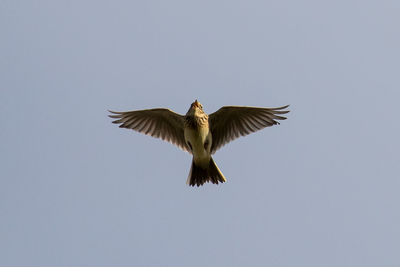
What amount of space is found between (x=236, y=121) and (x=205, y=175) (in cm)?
147

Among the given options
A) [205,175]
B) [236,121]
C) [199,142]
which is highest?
[236,121]

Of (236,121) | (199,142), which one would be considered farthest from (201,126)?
(236,121)

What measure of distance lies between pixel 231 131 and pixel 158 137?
1.79 m

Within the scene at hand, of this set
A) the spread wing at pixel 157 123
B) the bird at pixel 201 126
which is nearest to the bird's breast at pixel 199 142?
the bird at pixel 201 126

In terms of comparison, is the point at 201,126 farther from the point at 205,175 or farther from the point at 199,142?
the point at 205,175

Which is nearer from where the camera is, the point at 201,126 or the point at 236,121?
the point at 201,126

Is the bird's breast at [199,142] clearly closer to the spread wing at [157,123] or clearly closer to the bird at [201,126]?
the bird at [201,126]

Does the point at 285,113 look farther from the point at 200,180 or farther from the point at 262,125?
the point at 200,180

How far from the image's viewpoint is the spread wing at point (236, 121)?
58.4 feet

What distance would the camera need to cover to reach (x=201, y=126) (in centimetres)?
1745

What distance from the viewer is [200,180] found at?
58.7 ft

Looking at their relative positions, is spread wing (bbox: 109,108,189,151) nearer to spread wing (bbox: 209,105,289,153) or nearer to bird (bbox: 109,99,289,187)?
bird (bbox: 109,99,289,187)

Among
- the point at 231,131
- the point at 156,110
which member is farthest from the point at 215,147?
the point at 156,110

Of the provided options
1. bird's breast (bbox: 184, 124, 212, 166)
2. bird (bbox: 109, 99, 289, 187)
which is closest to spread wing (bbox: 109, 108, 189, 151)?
bird (bbox: 109, 99, 289, 187)
